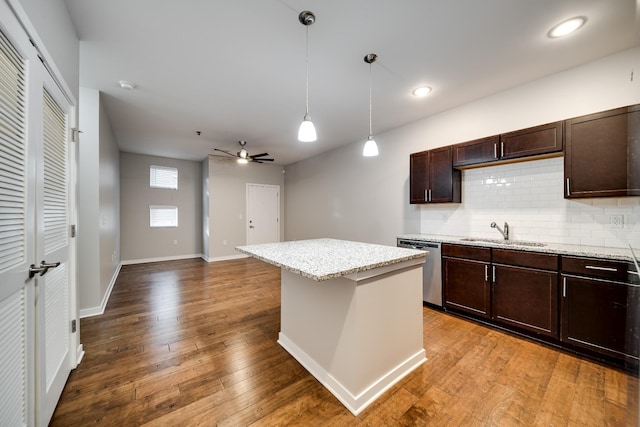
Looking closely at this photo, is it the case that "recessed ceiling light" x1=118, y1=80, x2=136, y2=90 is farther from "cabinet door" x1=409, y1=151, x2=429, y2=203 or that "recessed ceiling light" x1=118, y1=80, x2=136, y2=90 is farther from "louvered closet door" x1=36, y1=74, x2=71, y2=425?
"cabinet door" x1=409, y1=151, x2=429, y2=203

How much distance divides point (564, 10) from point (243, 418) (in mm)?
3568

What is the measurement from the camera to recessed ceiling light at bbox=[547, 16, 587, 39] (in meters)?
1.87

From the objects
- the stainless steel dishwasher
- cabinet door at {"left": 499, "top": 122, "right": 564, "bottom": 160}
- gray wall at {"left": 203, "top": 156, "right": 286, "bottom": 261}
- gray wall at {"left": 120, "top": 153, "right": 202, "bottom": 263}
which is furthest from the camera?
gray wall at {"left": 203, "top": 156, "right": 286, "bottom": 261}

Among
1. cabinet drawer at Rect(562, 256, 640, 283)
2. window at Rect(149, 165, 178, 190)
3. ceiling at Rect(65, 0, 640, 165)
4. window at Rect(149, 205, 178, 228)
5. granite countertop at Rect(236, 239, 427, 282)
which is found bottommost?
cabinet drawer at Rect(562, 256, 640, 283)

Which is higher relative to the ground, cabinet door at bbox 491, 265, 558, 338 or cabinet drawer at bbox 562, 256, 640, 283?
cabinet drawer at bbox 562, 256, 640, 283

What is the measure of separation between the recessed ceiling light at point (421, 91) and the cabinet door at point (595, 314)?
7.82ft

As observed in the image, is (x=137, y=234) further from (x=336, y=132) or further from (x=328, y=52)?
(x=328, y=52)

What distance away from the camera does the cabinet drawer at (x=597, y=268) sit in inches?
76.4

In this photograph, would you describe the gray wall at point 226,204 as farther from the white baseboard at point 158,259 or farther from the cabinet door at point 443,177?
the cabinet door at point 443,177

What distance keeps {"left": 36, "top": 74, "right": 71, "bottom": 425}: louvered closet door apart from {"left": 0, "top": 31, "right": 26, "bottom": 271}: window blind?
7.8 inches

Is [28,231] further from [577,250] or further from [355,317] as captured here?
[577,250]

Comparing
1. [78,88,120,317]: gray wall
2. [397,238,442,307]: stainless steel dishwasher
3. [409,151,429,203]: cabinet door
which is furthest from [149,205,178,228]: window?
[397,238,442,307]: stainless steel dishwasher

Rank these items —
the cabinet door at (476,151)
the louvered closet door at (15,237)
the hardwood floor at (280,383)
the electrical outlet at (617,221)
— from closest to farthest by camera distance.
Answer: the louvered closet door at (15,237)
the hardwood floor at (280,383)
the electrical outlet at (617,221)
the cabinet door at (476,151)

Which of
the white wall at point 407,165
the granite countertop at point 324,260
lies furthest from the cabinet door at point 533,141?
the granite countertop at point 324,260
